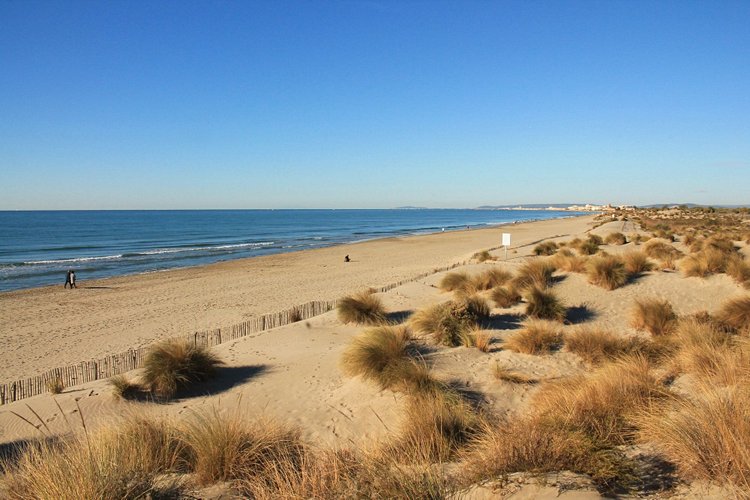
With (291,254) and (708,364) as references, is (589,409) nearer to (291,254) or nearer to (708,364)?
(708,364)

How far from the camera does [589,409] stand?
17.4 ft

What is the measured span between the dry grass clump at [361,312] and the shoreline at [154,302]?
4966 mm

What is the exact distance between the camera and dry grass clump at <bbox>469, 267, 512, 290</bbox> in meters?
16.0

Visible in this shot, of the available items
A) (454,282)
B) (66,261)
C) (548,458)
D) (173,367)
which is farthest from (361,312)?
(66,261)

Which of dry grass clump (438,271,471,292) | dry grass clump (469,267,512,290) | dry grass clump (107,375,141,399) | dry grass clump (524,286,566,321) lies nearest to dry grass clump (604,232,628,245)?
dry grass clump (469,267,512,290)

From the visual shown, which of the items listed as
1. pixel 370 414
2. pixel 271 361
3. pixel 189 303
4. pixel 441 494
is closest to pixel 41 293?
pixel 189 303

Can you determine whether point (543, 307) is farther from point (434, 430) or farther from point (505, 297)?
point (434, 430)

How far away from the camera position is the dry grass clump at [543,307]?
12406mm

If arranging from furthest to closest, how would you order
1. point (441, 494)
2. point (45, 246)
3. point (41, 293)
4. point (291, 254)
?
point (45, 246)
point (291, 254)
point (41, 293)
point (441, 494)

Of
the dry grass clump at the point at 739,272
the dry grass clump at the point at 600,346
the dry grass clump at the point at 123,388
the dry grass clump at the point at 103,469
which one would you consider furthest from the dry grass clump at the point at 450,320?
the dry grass clump at the point at 739,272

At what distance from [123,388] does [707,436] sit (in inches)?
350

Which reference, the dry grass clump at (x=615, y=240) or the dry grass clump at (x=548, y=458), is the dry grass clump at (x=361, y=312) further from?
the dry grass clump at (x=615, y=240)

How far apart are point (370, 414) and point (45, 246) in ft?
188

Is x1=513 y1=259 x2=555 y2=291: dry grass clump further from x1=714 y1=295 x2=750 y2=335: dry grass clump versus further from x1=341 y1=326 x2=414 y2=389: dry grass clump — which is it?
x1=341 y1=326 x2=414 y2=389: dry grass clump
